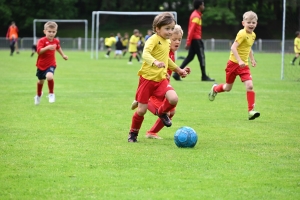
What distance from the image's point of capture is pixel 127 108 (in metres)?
13.4

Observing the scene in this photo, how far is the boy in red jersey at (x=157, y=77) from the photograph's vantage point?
28.9 feet

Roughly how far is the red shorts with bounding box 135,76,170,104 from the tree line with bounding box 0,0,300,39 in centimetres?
5261

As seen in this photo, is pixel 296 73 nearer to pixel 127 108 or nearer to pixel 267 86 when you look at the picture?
pixel 267 86

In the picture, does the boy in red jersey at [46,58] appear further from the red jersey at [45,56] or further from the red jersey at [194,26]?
the red jersey at [194,26]

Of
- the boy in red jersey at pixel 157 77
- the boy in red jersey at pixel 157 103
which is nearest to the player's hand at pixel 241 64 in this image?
the boy in red jersey at pixel 157 103

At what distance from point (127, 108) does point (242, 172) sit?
6638 millimetres

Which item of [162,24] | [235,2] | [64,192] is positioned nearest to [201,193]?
[64,192]

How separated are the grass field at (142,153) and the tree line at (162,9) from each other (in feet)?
155

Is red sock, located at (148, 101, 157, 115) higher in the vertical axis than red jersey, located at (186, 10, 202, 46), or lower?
lower

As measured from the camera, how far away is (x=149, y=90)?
8.97 meters

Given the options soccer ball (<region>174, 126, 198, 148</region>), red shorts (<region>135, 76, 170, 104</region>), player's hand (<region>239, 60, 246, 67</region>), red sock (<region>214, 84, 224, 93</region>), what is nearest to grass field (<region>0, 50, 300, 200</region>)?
soccer ball (<region>174, 126, 198, 148</region>)

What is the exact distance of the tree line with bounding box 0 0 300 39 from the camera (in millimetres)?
61716

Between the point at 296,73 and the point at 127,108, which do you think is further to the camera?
the point at 296,73

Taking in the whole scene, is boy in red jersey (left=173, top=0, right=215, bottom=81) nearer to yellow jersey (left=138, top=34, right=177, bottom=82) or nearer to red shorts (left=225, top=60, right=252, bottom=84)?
red shorts (left=225, top=60, right=252, bottom=84)
